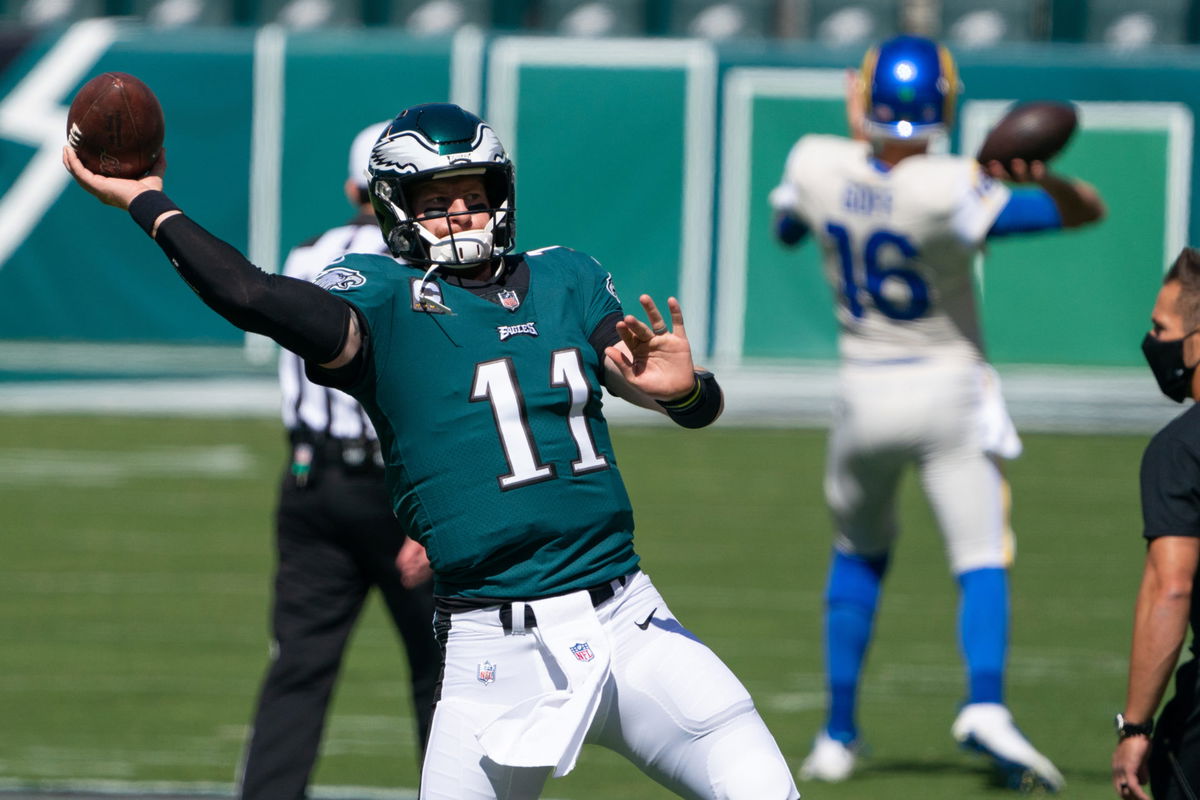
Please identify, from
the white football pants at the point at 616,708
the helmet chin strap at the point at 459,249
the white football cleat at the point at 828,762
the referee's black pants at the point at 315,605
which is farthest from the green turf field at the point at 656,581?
the helmet chin strap at the point at 459,249

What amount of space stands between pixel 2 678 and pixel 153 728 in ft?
3.22

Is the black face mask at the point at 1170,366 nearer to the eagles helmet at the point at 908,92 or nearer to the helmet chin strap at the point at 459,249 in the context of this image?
the helmet chin strap at the point at 459,249

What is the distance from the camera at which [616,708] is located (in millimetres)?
3525

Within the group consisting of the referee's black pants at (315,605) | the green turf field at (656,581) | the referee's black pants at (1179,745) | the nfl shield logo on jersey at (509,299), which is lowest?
the green turf field at (656,581)

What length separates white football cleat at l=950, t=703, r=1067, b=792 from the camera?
18.5 ft

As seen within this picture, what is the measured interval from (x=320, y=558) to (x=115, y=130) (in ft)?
5.70

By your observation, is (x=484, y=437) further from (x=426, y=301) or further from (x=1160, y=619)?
(x=1160, y=619)

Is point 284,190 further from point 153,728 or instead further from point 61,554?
point 153,728

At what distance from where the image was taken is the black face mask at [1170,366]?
3885mm

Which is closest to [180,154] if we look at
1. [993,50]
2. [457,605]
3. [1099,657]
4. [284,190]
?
[284,190]

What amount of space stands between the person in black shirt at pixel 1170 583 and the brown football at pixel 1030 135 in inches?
80.2

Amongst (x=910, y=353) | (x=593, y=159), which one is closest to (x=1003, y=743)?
(x=910, y=353)

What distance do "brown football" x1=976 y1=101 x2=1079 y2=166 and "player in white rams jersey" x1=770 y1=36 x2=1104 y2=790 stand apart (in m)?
0.06

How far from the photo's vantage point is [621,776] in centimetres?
612
